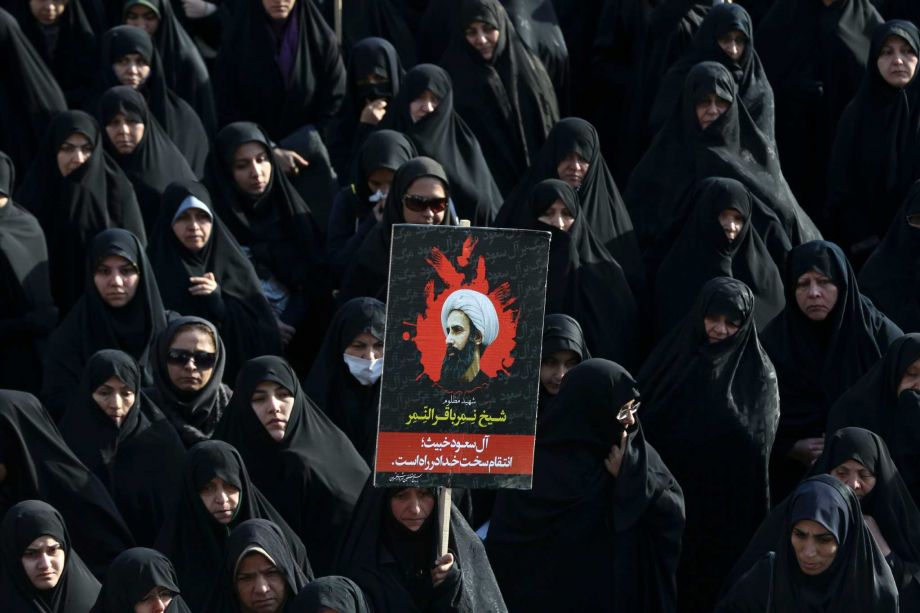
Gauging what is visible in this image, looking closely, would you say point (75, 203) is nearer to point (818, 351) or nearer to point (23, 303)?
point (23, 303)

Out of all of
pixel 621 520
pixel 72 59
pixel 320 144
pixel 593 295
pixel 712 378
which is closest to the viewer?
pixel 621 520

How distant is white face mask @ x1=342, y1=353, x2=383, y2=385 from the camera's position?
9438mm

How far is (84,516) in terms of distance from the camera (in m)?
8.95

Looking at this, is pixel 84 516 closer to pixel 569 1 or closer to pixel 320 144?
pixel 320 144

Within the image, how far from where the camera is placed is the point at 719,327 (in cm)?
939

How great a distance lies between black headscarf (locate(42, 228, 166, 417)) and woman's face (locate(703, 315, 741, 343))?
206cm

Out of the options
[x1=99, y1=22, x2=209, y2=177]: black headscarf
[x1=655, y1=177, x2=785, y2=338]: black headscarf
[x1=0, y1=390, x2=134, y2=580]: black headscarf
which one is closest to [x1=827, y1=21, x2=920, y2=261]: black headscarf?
[x1=655, y1=177, x2=785, y2=338]: black headscarf

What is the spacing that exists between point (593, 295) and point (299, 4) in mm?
2477

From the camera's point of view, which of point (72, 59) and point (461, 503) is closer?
point (461, 503)

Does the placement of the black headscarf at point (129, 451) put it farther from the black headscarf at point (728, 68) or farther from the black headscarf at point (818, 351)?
the black headscarf at point (728, 68)

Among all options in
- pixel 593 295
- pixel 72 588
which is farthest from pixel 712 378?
pixel 72 588

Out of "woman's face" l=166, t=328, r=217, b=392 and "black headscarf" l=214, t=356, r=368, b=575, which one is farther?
"woman's face" l=166, t=328, r=217, b=392

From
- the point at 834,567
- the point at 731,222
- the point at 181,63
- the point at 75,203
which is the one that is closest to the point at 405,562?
the point at 834,567

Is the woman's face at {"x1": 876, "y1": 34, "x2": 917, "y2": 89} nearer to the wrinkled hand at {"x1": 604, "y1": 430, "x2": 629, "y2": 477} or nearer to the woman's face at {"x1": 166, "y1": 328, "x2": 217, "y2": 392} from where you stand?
the wrinkled hand at {"x1": 604, "y1": 430, "x2": 629, "y2": 477}
